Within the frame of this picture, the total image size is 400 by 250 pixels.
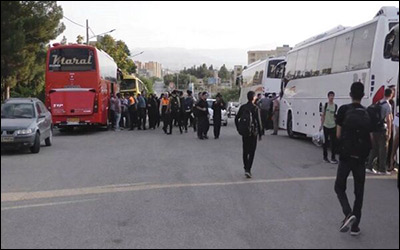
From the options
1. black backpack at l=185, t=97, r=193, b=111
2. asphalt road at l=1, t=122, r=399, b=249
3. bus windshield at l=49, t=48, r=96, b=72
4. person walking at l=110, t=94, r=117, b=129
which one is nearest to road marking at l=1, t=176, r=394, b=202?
asphalt road at l=1, t=122, r=399, b=249

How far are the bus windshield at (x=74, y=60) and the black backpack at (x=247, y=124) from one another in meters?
10.1

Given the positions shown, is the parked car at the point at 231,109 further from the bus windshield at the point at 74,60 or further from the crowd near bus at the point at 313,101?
the bus windshield at the point at 74,60

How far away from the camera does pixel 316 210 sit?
7.44 m

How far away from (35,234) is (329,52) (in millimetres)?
12403

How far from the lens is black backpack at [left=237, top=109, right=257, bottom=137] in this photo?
10070 millimetres

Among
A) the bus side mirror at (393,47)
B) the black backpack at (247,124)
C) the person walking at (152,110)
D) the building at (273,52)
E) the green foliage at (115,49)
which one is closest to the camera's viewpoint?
the bus side mirror at (393,47)

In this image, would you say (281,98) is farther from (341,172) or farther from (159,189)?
(341,172)

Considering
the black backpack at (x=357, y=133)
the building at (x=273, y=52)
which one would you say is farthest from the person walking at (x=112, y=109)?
the black backpack at (x=357, y=133)

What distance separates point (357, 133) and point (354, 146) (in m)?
0.17

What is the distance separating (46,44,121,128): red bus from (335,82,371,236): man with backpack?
13925 mm

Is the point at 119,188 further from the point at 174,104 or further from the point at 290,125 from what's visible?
the point at 290,125

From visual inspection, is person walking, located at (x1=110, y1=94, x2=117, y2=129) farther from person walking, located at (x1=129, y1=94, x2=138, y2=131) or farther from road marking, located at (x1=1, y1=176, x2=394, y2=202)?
road marking, located at (x1=1, y1=176, x2=394, y2=202)

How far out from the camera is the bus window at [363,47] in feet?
42.9

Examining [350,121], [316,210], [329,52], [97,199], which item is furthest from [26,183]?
→ [329,52]
